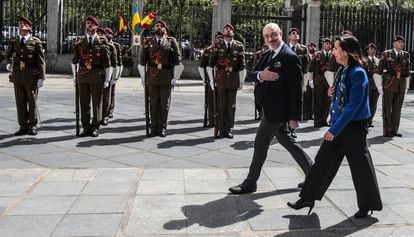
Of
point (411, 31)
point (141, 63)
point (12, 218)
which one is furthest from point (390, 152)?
point (411, 31)

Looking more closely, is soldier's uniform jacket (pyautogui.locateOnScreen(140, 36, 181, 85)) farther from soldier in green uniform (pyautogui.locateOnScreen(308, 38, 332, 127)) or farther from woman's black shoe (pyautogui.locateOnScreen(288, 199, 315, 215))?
woman's black shoe (pyautogui.locateOnScreen(288, 199, 315, 215))

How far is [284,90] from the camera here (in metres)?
5.56

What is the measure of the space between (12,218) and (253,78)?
272 cm

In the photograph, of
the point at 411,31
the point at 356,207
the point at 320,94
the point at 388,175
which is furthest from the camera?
the point at 411,31

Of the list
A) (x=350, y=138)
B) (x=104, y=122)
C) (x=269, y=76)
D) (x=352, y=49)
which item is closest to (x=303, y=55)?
(x=104, y=122)

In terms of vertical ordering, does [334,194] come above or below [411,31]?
below

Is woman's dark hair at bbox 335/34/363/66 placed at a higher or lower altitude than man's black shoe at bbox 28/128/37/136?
higher

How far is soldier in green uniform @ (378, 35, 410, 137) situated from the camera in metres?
10.1

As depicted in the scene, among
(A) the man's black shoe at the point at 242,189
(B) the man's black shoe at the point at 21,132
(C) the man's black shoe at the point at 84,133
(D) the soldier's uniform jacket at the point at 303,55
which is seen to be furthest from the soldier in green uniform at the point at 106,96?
(A) the man's black shoe at the point at 242,189

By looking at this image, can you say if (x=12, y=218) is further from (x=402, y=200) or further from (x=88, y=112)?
(x=88, y=112)

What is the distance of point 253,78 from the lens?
5.77 m

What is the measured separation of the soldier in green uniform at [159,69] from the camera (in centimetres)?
928

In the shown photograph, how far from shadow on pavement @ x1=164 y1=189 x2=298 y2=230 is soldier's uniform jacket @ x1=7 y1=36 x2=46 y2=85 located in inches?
192

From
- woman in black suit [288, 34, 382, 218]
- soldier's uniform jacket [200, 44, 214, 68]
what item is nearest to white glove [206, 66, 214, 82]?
soldier's uniform jacket [200, 44, 214, 68]
